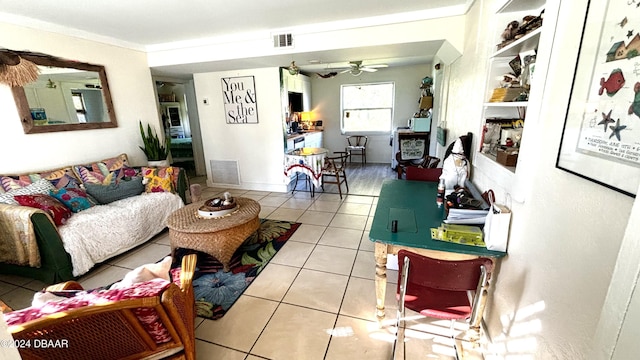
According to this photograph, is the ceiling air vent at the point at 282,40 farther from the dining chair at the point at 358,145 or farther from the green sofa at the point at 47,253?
the dining chair at the point at 358,145

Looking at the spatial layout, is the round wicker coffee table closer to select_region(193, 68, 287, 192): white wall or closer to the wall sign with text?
select_region(193, 68, 287, 192): white wall

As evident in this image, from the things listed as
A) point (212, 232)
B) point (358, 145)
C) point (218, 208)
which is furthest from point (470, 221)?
point (358, 145)

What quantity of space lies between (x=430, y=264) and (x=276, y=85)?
12.3 ft

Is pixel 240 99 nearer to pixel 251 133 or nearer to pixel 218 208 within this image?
pixel 251 133

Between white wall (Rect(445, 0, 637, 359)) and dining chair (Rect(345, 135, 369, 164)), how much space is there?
5200 mm

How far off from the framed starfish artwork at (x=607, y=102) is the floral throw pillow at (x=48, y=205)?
3382 millimetres

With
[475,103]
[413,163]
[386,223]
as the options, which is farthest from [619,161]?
[413,163]

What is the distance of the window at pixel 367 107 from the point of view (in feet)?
20.7

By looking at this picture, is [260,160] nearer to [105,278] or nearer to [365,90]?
[105,278]

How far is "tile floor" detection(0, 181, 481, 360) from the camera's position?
155cm

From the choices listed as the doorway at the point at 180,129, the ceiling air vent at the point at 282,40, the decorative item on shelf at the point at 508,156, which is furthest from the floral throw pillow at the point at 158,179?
the decorative item on shelf at the point at 508,156

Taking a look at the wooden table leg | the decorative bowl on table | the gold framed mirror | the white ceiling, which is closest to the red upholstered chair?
the wooden table leg

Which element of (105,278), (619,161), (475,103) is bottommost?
(105,278)

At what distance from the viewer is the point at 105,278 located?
7.52ft
